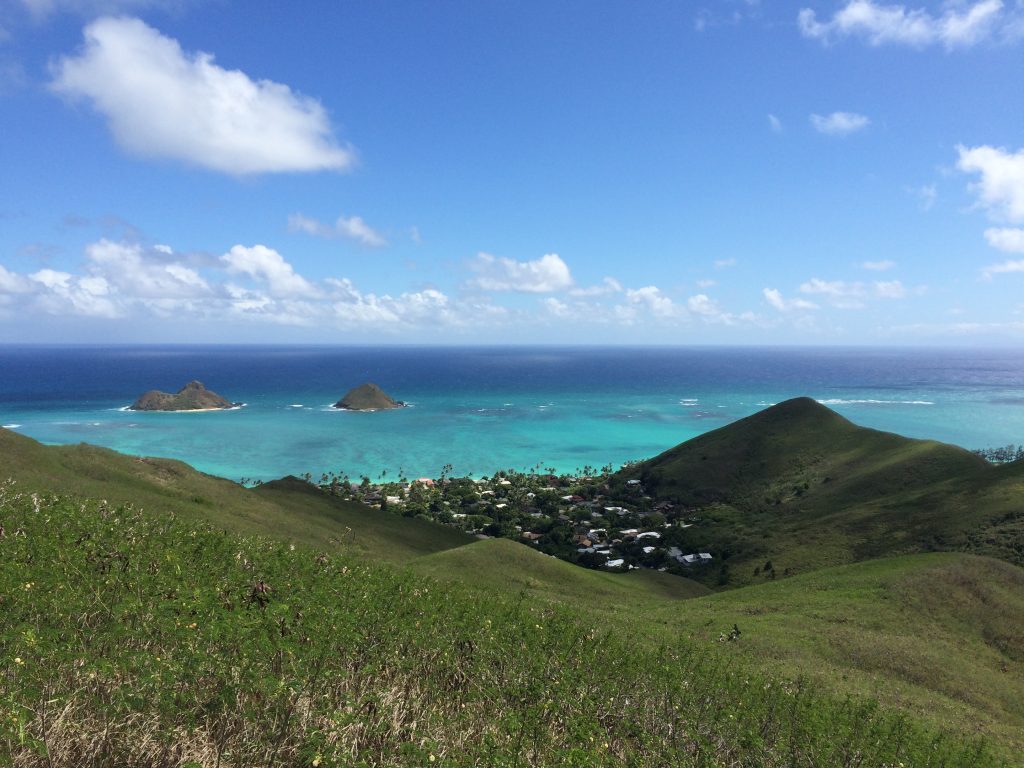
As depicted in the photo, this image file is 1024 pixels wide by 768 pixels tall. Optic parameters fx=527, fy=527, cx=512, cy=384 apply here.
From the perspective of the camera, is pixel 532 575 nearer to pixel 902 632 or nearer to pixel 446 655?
pixel 902 632

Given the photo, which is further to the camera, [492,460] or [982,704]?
[492,460]

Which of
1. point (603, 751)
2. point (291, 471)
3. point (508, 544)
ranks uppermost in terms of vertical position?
point (603, 751)

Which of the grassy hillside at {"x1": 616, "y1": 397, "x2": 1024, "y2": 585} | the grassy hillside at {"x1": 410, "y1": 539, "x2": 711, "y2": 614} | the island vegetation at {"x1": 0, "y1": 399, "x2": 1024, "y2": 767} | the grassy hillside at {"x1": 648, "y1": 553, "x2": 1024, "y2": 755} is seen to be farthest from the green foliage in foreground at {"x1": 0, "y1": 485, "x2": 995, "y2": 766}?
the grassy hillside at {"x1": 616, "y1": 397, "x2": 1024, "y2": 585}

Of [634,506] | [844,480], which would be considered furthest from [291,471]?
[844,480]

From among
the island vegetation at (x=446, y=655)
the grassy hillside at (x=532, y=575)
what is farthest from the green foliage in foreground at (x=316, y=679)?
the grassy hillside at (x=532, y=575)

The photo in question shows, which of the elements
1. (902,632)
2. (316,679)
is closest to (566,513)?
(902,632)

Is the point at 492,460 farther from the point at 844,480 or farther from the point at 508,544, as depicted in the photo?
the point at 508,544

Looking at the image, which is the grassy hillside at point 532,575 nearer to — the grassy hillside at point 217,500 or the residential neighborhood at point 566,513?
the grassy hillside at point 217,500
